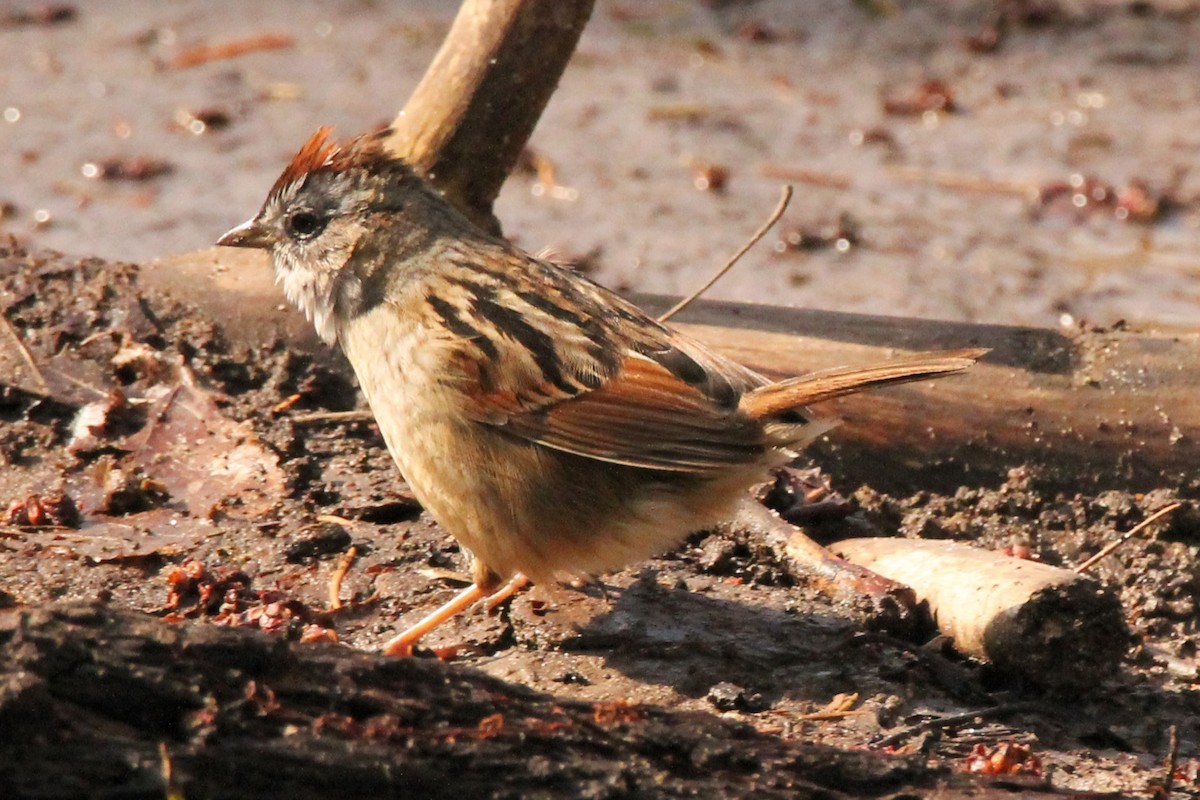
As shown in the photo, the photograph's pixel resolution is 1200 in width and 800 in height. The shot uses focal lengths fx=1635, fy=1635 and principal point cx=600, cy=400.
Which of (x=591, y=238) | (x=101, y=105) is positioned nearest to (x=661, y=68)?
(x=591, y=238)

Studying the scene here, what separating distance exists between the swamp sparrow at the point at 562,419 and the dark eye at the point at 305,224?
0.52 meters

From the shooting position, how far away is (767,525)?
16.7 ft

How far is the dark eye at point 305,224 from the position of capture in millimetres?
5263

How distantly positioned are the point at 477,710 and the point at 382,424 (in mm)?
1624

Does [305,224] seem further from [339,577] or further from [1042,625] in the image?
[1042,625]

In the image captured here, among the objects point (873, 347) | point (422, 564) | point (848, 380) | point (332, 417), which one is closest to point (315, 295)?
point (332, 417)

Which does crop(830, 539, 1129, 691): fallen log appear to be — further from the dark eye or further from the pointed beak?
the pointed beak

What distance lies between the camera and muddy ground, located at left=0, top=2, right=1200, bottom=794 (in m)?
4.49

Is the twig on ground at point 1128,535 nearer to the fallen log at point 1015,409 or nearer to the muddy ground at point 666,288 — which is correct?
the muddy ground at point 666,288

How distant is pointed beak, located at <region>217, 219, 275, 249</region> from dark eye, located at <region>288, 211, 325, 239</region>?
0.10 meters

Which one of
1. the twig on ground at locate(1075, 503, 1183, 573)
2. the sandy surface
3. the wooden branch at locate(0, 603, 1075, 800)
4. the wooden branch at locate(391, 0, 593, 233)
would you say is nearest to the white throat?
the wooden branch at locate(391, 0, 593, 233)

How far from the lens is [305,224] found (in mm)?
5281

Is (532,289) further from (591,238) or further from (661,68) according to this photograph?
(661,68)

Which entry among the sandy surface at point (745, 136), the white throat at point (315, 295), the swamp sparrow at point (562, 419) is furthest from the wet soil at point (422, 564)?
the sandy surface at point (745, 136)
